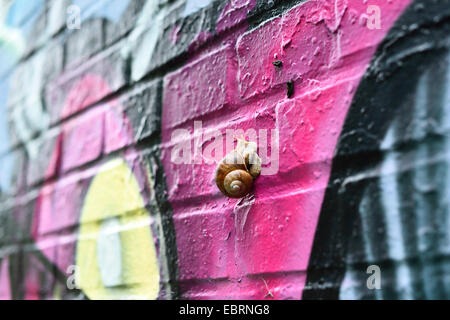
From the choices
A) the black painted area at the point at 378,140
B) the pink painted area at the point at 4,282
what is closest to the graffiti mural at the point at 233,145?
the black painted area at the point at 378,140

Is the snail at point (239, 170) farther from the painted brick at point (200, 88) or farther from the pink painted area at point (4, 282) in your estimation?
the pink painted area at point (4, 282)

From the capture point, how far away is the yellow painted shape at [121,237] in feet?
4.67

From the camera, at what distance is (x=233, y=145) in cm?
120

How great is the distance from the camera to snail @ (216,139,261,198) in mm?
1112

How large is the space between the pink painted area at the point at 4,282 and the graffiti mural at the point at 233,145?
126mm

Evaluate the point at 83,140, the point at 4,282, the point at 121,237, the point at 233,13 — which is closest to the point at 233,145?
the point at 233,13

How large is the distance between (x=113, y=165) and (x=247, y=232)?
593 mm

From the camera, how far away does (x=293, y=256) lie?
3.43 feet

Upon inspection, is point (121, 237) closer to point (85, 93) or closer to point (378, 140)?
point (85, 93)

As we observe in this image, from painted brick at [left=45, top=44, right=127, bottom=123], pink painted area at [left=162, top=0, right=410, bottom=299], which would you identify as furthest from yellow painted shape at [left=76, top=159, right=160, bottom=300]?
painted brick at [left=45, top=44, right=127, bottom=123]

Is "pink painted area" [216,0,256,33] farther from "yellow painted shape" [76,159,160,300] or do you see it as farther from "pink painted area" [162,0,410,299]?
"yellow painted shape" [76,159,160,300]

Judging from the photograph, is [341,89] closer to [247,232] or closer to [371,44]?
[371,44]

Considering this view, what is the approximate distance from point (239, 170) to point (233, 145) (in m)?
0.09
